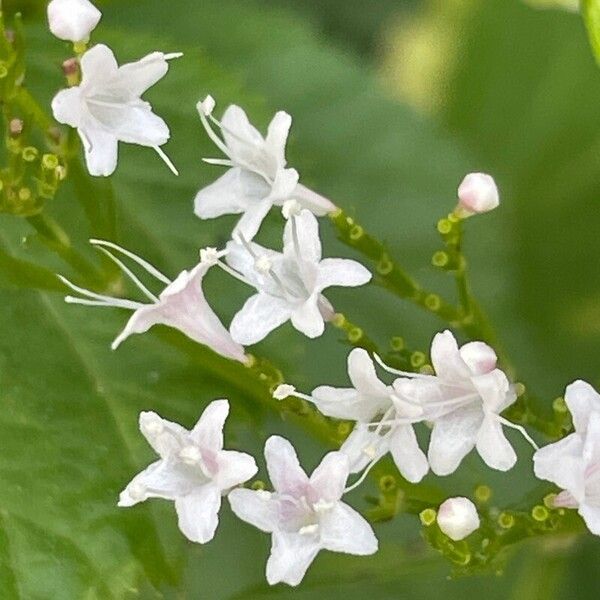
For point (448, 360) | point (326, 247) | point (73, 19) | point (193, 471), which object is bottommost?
point (326, 247)

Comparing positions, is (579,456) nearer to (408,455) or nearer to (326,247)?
(408,455)

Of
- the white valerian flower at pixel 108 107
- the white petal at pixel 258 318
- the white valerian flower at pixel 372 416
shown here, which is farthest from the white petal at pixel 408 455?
the white valerian flower at pixel 108 107

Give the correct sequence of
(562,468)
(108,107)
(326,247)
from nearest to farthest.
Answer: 1. (562,468)
2. (108,107)
3. (326,247)

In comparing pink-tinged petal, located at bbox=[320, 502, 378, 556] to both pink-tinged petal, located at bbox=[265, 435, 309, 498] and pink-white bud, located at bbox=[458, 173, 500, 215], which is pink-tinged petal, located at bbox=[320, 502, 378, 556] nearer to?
pink-tinged petal, located at bbox=[265, 435, 309, 498]

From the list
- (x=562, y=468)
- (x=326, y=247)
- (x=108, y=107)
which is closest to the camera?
(x=562, y=468)

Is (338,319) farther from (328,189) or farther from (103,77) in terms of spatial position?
(328,189)

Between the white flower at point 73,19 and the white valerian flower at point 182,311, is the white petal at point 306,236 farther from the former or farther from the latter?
the white flower at point 73,19

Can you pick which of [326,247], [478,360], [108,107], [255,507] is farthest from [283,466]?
[326,247]
